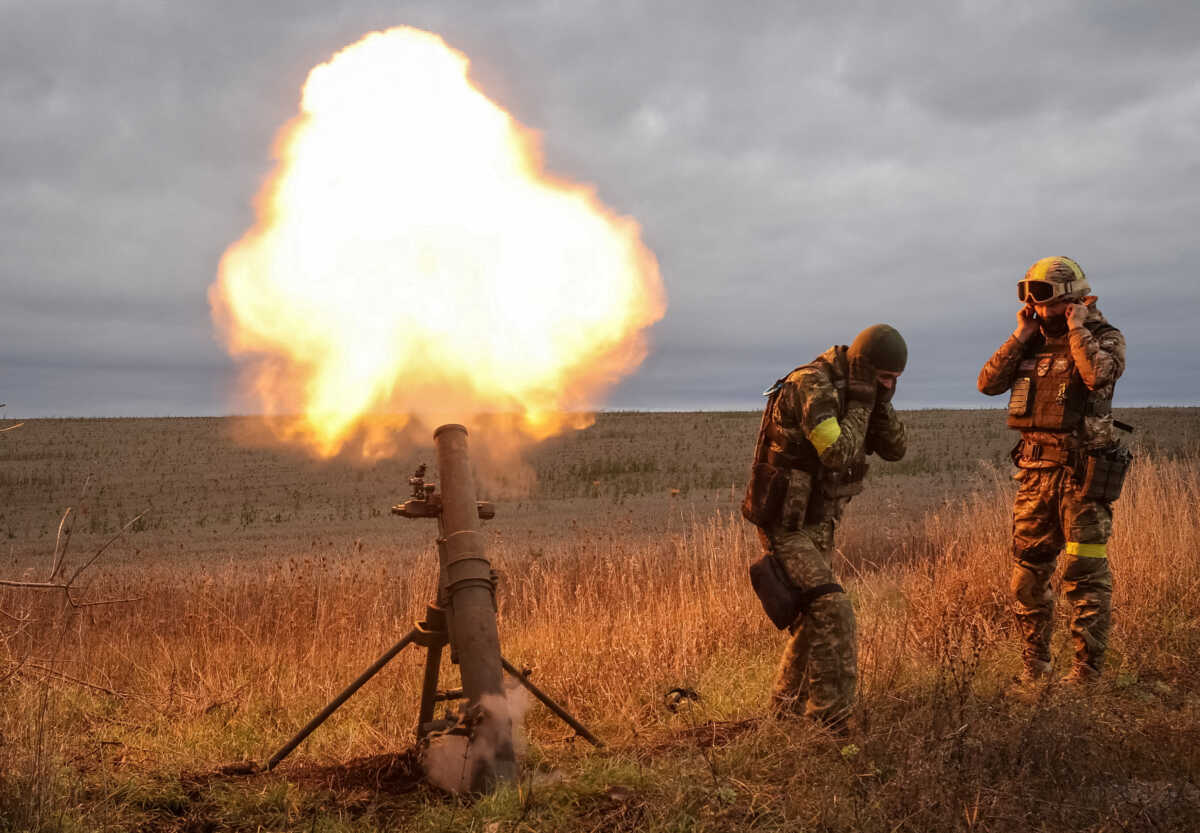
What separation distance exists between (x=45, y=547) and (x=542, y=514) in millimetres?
10666

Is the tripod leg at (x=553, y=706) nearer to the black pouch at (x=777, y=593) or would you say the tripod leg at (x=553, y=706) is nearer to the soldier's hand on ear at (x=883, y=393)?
the black pouch at (x=777, y=593)

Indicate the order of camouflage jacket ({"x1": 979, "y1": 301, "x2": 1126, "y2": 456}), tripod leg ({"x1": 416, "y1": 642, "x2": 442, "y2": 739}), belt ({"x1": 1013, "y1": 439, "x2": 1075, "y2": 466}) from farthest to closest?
belt ({"x1": 1013, "y1": 439, "x2": 1075, "y2": 466}) < camouflage jacket ({"x1": 979, "y1": 301, "x2": 1126, "y2": 456}) < tripod leg ({"x1": 416, "y1": 642, "x2": 442, "y2": 739})

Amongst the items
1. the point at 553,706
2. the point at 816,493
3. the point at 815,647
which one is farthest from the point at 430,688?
the point at 816,493

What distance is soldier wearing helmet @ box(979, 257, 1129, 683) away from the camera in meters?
6.15

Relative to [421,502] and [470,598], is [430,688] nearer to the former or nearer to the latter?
[470,598]

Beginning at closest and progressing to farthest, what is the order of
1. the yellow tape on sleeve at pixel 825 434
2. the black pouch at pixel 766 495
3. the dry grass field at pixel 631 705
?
the dry grass field at pixel 631 705
the yellow tape on sleeve at pixel 825 434
the black pouch at pixel 766 495

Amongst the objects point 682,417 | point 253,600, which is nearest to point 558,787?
point 253,600

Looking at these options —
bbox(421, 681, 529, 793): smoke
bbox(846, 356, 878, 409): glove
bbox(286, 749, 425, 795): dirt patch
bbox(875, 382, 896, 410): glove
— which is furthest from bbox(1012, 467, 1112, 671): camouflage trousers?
bbox(286, 749, 425, 795): dirt patch

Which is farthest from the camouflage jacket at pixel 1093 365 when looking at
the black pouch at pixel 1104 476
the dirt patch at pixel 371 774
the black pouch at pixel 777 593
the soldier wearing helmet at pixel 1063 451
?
the dirt patch at pixel 371 774

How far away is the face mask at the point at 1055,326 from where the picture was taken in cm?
656

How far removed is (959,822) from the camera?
3.84 m

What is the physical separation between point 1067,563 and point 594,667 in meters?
3.50

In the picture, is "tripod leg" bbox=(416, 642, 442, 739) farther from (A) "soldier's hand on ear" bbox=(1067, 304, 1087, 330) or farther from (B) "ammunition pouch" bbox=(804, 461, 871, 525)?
(A) "soldier's hand on ear" bbox=(1067, 304, 1087, 330)

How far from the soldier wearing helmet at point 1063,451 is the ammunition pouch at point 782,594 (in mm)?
2192
